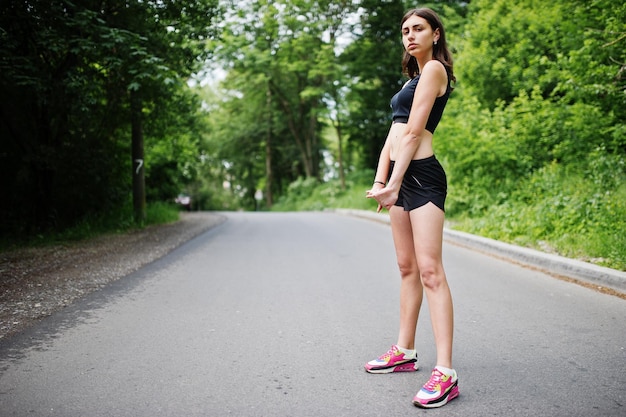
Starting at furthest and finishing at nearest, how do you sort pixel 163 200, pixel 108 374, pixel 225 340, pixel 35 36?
1. pixel 163 200
2. pixel 35 36
3. pixel 225 340
4. pixel 108 374

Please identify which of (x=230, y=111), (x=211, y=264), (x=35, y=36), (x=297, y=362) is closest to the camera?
(x=297, y=362)

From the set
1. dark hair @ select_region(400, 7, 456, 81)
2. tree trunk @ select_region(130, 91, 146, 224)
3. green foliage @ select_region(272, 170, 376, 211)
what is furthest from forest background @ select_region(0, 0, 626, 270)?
green foliage @ select_region(272, 170, 376, 211)

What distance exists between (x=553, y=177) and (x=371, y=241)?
4.11m

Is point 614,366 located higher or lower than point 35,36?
lower

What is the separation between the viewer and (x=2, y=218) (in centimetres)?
1190

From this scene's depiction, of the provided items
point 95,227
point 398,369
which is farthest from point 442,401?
point 95,227

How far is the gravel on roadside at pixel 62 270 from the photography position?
16.0 feet

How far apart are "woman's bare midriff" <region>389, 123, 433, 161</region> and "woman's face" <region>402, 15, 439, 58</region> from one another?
44 cm

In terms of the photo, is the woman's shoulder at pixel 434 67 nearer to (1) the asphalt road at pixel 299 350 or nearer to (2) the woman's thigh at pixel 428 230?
(2) the woman's thigh at pixel 428 230

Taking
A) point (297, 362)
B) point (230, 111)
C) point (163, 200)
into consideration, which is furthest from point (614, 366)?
point (230, 111)

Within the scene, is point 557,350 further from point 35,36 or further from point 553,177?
point 35,36

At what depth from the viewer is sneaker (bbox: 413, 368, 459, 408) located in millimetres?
2732

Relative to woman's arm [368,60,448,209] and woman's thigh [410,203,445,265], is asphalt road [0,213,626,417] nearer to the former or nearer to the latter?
woman's thigh [410,203,445,265]

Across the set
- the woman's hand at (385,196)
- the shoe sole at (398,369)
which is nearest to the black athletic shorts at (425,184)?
the woman's hand at (385,196)
